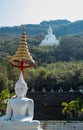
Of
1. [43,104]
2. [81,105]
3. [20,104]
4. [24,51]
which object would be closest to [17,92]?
[20,104]

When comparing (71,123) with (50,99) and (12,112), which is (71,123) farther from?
(50,99)

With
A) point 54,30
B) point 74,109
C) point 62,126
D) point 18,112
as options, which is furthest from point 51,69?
point 54,30

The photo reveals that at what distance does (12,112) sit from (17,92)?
52cm

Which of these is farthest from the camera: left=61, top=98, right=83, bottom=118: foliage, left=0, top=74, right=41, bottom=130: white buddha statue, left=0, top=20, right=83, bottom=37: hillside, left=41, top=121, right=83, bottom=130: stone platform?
left=0, top=20, right=83, bottom=37: hillside

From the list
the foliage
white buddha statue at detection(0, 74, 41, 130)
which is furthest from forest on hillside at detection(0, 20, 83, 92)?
white buddha statue at detection(0, 74, 41, 130)

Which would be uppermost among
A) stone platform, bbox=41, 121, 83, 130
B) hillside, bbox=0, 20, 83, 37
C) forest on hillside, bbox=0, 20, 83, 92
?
hillside, bbox=0, 20, 83, 37

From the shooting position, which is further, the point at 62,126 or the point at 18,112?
the point at 62,126

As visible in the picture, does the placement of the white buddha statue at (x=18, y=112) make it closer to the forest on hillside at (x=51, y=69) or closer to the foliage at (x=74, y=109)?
the foliage at (x=74, y=109)

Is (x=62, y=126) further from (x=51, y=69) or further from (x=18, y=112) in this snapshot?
(x=51, y=69)

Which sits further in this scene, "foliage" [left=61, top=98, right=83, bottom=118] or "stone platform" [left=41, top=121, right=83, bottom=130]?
"foliage" [left=61, top=98, right=83, bottom=118]

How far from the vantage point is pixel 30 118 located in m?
10.2

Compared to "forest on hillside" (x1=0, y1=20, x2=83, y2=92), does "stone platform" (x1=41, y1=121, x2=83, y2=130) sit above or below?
below

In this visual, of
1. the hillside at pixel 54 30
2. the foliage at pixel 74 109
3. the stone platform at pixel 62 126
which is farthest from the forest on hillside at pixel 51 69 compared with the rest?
the hillside at pixel 54 30

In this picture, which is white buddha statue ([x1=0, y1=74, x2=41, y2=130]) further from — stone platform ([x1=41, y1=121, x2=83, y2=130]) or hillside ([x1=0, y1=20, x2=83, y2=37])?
hillside ([x1=0, y1=20, x2=83, y2=37])
